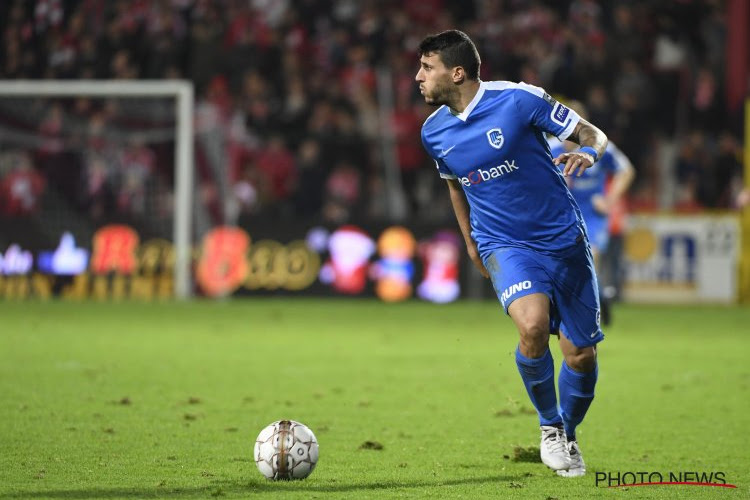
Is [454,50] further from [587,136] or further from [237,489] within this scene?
[237,489]

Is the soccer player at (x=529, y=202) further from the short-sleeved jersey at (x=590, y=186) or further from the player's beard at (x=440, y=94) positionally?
the short-sleeved jersey at (x=590, y=186)

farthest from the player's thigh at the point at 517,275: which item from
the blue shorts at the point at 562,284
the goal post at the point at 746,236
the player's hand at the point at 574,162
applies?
the goal post at the point at 746,236

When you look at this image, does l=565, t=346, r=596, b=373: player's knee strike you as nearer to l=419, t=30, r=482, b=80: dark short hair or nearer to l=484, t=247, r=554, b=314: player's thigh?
l=484, t=247, r=554, b=314: player's thigh

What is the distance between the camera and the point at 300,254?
1881 centimetres

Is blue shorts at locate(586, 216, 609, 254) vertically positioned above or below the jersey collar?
below

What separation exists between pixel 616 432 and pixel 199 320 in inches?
348

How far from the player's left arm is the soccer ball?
158 centimetres

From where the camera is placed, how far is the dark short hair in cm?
586

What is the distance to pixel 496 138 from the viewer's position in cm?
584

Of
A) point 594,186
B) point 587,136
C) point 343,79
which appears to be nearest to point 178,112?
point 343,79

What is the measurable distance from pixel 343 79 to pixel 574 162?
14882mm

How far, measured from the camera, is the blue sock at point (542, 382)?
583cm

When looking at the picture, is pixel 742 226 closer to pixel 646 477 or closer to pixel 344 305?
pixel 344 305

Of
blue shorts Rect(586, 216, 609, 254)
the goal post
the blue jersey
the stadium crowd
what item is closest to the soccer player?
the blue jersey
